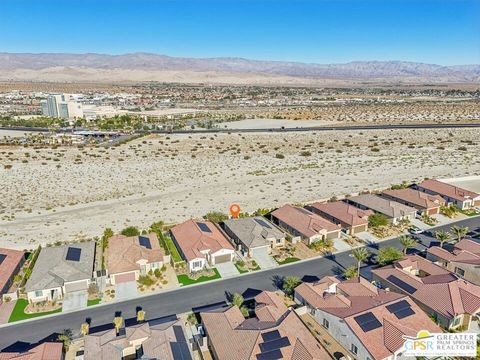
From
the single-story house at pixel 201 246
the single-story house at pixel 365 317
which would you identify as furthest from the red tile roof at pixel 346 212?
the single-story house at pixel 365 317

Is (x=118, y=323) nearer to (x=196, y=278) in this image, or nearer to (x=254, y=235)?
(x=196, y=278)

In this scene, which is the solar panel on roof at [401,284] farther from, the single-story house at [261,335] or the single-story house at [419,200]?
the single-story house at [419,200]

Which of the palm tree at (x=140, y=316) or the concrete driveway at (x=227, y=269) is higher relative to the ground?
the palm tree at (x=140, y=316)

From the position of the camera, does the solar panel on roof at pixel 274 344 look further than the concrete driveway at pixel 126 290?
No

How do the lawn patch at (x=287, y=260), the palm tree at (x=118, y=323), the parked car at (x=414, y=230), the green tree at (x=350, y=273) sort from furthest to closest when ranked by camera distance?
the parked car at (x=414, y=230) → the lawn patch at (x=287, y=260) → the green tree at (x=350, y=273) → the palm tree at (x=118, y=323)

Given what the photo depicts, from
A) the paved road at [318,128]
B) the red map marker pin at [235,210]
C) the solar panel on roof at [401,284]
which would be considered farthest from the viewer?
the paved road at [318,128]

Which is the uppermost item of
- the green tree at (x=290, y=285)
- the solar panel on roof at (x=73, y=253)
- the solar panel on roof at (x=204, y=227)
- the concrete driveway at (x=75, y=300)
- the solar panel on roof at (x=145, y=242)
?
the solar panel on roof at (x=204, y=227)

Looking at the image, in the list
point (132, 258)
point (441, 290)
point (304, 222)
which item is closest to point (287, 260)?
point (304, 222)

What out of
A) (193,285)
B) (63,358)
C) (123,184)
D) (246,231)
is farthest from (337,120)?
(63,358)
